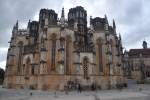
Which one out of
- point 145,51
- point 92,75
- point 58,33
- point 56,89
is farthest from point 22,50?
point 145,51

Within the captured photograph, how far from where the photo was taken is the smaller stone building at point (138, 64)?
6794 cm

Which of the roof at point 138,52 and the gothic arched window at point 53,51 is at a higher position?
the roof at point 138,52

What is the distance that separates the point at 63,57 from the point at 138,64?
4720cm

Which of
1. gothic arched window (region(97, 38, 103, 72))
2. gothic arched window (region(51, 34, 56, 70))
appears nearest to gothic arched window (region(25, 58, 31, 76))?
gothic arched window (region(51, 34, 56, 70))

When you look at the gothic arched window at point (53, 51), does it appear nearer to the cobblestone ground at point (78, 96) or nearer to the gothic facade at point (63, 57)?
the gothic facade at point (63, 57)

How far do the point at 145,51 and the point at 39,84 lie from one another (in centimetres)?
5643

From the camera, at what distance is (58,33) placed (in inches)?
1393

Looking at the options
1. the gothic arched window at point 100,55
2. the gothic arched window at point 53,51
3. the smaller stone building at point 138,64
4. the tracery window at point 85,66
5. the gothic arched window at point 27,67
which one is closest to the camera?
the gothic arched window at point 53,51

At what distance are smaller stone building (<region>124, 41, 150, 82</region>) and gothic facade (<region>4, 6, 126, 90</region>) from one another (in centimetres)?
3118

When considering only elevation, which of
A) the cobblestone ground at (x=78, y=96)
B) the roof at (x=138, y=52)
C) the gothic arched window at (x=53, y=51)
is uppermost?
the roof at (x=138, y=52)

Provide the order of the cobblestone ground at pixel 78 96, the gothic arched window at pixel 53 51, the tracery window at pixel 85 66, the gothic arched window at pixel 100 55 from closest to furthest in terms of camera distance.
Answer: the cobblestone ground at pixel 78 96 < the gothic arched window at pixel 53 51 < the tracery window at pixel 85 66 < the gothic arched window at pixel 100 55

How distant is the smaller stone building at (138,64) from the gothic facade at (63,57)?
102ft

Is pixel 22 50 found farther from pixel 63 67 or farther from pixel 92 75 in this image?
pixel 92 75

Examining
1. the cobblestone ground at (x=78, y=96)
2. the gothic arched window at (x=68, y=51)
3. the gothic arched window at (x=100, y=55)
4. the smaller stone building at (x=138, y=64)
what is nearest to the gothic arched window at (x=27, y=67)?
the gothic arched window at (x=68, y=51)
